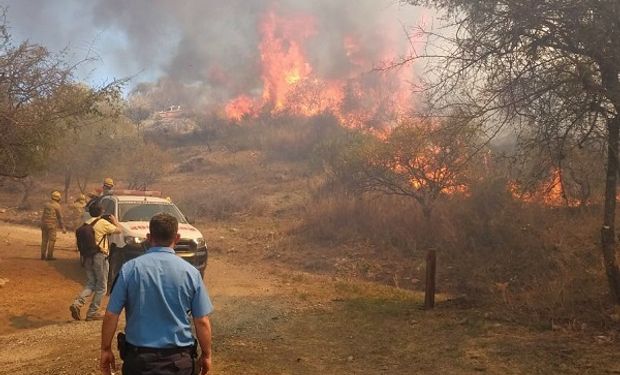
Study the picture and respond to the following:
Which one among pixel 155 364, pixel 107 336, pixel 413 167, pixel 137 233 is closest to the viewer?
pixel 155 364

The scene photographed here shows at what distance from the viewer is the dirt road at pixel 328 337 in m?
5.67

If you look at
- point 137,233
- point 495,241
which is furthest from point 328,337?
point 495,241

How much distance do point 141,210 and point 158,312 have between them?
8.48 meters

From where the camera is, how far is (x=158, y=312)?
3.17 m

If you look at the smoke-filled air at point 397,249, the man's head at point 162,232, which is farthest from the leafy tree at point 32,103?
the man's head at point 162,232

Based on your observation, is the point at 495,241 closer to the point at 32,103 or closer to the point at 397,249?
the point at 397,249

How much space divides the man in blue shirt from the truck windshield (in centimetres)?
793

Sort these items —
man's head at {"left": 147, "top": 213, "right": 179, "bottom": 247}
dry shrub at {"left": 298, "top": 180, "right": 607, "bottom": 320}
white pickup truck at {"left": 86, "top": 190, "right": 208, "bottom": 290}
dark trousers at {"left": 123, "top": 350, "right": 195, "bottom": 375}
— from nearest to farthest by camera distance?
dark trousers at {"left": 123, "top": 350, "right": 195, "bottom": 375}
man's head at {"left": 147, "top": 213, "right": 179, "bottom": 247}
dry shrub at {"left": 298, "top": 180, "right": 607, "bottom": 320}
white pickup truck at {"left": 86, "top": 190, "right": 208, "bottom": 290}

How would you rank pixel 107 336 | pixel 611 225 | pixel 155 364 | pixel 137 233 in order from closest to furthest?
1. pixel 155 364
2. pixel 107 336
3. pixel 611 225
4. pixel 137 233

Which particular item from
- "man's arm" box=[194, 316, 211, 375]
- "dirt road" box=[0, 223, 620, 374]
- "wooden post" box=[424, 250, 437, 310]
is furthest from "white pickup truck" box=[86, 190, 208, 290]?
"man's arm" box=[194, 316, 211, 375]

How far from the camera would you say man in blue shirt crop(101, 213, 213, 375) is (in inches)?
123

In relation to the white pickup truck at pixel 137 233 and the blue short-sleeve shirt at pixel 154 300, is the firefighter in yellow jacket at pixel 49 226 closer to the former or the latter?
the white pickup truck at pixel 137 233

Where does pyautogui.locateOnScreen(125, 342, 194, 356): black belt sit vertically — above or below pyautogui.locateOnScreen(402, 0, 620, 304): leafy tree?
below

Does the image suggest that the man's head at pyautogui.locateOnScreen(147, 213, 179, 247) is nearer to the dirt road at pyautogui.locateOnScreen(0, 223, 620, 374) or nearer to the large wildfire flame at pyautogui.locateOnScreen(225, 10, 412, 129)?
the dirt road at pyautogui.locateOnScreen(0, 223, 620, 374)
